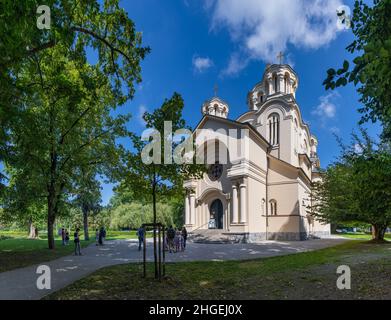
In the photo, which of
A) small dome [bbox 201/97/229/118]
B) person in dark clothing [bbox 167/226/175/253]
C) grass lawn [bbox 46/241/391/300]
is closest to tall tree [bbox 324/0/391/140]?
grass lawn [bbox 46/241/391/300]

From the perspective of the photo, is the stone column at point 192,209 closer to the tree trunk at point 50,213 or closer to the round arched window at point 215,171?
the round arched window at point 215,171

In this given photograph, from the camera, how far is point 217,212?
31.3 metres

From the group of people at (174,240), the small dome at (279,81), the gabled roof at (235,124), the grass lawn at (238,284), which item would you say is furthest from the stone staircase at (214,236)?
the small dome at (279,81)

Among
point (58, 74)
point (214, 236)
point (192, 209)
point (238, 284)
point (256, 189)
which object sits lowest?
point (214, 236)

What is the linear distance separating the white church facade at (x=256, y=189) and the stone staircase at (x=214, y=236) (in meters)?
0.17

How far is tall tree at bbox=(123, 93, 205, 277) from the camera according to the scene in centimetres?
961

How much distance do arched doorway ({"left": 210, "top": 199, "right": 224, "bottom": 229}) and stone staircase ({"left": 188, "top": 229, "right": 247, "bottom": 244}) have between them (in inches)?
57.9

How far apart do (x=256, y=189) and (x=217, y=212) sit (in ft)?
16.0

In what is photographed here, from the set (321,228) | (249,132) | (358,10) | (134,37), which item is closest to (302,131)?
(321,228)

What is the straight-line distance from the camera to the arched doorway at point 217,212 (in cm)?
3077

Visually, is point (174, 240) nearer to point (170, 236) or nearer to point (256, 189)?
point (170, 236)

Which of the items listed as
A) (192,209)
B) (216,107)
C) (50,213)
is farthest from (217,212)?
(216,107)
